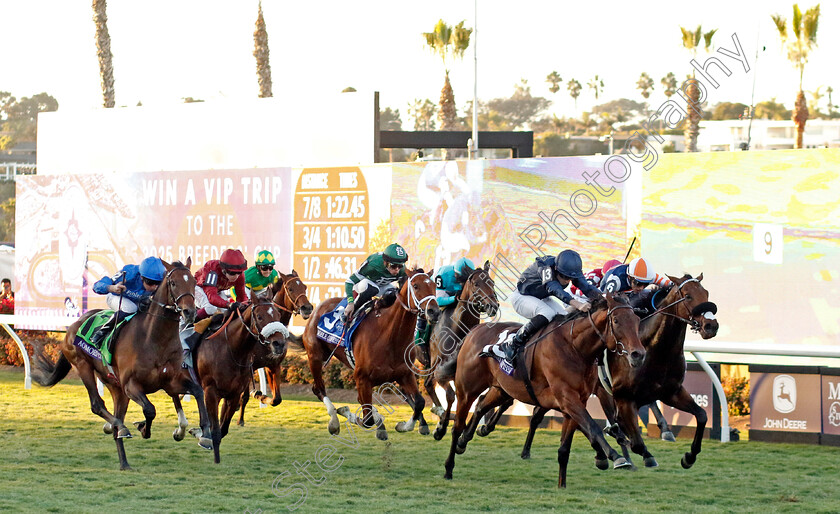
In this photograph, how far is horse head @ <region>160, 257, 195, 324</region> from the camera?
8.39m

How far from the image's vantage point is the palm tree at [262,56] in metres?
22.8

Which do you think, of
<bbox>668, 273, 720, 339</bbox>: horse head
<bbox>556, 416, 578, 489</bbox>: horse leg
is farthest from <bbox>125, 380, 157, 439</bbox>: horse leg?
<bbox>668, 273, 720, 339</bbox>: horse head

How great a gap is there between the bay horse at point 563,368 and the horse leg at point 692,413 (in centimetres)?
63

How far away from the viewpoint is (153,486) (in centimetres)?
804

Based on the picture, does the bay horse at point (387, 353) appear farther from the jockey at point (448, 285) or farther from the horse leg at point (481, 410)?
the horse leg at point (481, 410)

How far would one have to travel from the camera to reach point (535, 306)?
328 inches

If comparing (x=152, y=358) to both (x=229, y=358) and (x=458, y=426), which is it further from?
(x=458, y=426)

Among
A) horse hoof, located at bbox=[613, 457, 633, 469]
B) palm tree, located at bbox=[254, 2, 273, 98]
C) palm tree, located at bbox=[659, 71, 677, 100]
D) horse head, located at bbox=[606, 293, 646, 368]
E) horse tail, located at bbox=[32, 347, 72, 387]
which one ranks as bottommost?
Answer: horse hoof, located at bbox=[613, 457, 633, 469]

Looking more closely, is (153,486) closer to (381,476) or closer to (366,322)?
(381,476)

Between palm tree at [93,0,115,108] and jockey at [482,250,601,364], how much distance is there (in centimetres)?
1670

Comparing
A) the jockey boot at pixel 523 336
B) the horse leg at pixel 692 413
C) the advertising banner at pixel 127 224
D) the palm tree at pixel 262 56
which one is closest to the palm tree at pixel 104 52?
the palm tree at pixel 262 56

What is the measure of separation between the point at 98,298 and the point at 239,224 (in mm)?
2734

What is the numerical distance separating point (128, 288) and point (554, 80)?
81.4m

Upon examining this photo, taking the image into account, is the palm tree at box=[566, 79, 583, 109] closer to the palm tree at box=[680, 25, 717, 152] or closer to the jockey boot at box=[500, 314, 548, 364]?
the palm tree at box=[680, 25, 717, 152]
